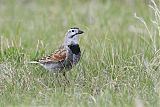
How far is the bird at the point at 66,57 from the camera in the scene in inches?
312

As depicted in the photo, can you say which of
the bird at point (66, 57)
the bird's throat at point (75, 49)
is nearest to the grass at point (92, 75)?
the bird at point (66, 57)

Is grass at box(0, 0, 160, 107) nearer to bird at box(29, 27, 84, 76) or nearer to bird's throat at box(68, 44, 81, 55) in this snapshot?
bird at box(29, 27, 84, 76)

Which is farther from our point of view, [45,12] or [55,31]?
[45,12]

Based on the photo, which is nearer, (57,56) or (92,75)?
(92,75)

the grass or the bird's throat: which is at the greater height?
the bird's throat

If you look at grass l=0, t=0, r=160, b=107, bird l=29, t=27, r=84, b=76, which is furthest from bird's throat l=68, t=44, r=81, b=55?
grass l=0, t=0, r=160, b=107

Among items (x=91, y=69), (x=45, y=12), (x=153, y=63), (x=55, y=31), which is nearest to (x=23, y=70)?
(x=91, y=69)

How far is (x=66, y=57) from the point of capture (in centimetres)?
794

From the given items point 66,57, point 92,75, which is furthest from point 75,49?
point 92,75

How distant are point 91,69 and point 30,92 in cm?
90

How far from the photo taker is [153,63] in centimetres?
777

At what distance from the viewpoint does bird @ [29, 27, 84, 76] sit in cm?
793

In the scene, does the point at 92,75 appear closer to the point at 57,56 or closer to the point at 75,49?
the point at 75,49

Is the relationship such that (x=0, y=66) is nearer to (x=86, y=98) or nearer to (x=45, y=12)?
(x=86, y=98)
